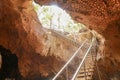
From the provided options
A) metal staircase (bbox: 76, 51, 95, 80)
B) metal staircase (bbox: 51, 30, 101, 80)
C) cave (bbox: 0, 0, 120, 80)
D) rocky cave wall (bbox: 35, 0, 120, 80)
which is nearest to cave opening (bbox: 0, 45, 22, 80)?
cave (bbox: 0, 0, 120, 80)

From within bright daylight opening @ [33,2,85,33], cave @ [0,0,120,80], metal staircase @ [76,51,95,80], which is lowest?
metal staircase @ [76,51,95,80]

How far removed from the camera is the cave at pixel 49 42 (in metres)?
7.75

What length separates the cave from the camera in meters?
7.75

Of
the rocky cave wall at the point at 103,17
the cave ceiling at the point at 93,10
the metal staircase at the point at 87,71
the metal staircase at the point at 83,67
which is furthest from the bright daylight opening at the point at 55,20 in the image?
the cave ceiling at the point at 93,10

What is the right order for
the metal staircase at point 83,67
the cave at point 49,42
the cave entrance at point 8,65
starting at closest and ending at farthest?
the metal staircase at point 83,67, the cave at point 49,42, the cave entrance at point 8,65

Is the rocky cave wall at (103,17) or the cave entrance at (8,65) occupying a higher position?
the rocky cave wall at (103,17)

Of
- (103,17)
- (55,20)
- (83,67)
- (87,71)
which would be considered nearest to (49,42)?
(83,67)

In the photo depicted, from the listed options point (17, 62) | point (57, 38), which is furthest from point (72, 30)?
point (17, 62)

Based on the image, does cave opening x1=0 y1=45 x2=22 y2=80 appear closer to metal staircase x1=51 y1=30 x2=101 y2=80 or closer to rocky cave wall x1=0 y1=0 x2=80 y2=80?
rocky cave wall x1=0 y1=0 x2=80 y2=80

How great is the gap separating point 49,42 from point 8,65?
2.67 m

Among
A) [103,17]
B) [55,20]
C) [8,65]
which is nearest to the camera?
[103,17]

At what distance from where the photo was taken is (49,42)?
39.1 ft

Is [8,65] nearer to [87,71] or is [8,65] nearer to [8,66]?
[8,66]

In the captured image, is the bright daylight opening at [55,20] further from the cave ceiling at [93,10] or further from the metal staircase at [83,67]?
the cave ceiling at [93,10]
